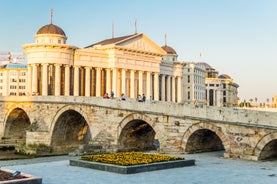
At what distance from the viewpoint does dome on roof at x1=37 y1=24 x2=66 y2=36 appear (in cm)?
5769

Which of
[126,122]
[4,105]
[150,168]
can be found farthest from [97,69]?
[150,168]

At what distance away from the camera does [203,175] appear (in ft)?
51.5

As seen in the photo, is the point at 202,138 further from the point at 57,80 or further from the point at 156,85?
the point at 156,85

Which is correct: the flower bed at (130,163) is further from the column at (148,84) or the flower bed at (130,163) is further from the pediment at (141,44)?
the column at (148,84)

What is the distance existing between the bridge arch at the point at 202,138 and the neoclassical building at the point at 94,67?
24.5 metres

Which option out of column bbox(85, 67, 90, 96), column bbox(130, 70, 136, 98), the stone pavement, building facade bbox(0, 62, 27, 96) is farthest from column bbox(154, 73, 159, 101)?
building facade bbox(0, 62, 27, 96)

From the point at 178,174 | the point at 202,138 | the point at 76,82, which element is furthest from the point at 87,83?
the point at 178,174

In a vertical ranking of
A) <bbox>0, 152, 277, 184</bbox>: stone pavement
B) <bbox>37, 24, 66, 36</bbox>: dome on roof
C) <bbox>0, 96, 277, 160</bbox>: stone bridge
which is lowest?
<bbox>0, 152, 277, 184</bbox>: stone pavement

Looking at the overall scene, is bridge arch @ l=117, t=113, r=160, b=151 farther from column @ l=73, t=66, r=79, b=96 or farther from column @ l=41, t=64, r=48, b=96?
column @ l=73, t=66, r=79, b=96

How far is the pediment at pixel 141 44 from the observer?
6138cm

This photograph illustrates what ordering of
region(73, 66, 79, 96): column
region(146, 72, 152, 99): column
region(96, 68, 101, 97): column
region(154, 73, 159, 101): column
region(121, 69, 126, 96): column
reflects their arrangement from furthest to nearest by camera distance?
region(154, 73, 159, 101): column → region(146, 72, 152, 99): column → region(121, 69, 126, 96): column → region(96, 68, 101, 97): column → region(73, 66, 79, 96): column

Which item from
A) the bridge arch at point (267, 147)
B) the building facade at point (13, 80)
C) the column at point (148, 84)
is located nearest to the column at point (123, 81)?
the column at point (148, 84)

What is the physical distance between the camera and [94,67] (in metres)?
58.1

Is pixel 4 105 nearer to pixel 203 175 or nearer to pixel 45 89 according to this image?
pixel 45 89
